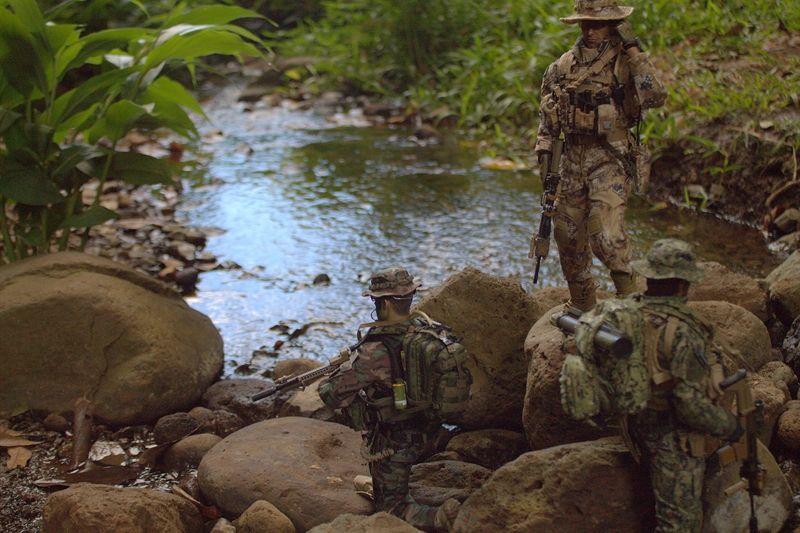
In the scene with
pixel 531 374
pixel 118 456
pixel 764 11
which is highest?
pixel 764 11

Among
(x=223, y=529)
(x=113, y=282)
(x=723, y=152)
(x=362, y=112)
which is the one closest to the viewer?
(x=223, y=529)

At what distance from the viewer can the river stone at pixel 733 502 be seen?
2793 millimetres

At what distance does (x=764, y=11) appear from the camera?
818 cm

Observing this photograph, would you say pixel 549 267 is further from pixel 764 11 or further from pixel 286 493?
pixel 764 11

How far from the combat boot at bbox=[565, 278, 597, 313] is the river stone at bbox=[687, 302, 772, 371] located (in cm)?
55

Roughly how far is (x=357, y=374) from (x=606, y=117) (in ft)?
6.16

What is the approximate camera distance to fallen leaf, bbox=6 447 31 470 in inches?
160

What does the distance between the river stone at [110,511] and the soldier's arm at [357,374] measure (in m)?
0.86

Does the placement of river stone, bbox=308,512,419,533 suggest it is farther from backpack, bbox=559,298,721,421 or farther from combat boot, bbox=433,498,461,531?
backpack, bbox=559,298,721,421

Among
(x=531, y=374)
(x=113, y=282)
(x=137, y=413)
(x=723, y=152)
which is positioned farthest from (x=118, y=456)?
(x=723, y=152)

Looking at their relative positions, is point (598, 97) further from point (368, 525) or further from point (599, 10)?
point (368, 525)

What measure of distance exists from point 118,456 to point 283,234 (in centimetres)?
348

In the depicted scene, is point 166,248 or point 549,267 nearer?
point 549,267

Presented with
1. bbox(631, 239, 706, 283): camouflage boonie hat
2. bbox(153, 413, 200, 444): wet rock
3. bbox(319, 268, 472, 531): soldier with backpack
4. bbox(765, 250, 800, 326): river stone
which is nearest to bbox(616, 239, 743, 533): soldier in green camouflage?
bbox(631, 239, 706, 283): camouflage boonie hat
